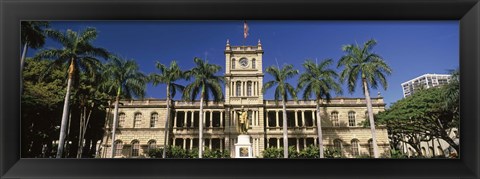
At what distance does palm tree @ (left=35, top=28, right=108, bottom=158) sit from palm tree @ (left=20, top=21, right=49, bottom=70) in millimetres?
4649

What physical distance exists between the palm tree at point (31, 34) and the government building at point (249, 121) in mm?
16133

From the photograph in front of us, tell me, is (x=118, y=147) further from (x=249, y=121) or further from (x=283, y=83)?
(x=283, y=83)

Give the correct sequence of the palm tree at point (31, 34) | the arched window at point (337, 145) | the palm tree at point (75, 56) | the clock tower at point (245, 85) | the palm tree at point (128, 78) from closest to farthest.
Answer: the palm tree at point (31, 34) < the palm tree at point (75, 56) < the palm tree at point (128, 78) < the clock tower at point (245, 85) < the arched window at point (337, 145)

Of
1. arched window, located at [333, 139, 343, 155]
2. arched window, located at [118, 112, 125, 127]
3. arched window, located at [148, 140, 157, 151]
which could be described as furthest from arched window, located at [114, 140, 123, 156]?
arched window, located at [333, 139, 343, 155]

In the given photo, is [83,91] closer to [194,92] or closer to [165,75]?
[165,75]

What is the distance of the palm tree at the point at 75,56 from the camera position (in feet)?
36.0

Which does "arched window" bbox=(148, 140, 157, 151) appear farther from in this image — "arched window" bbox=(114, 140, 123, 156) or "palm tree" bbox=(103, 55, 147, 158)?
"palm tree" bbox=(103, 55, 147, 158)

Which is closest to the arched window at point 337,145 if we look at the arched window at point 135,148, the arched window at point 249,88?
the arched window at point 249,88

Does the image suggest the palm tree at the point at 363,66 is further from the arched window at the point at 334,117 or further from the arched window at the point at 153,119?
the arched window at the point at 153,119

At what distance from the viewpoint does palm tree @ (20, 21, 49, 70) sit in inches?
181

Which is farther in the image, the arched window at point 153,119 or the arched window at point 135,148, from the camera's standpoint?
the arched window at point 153,119
